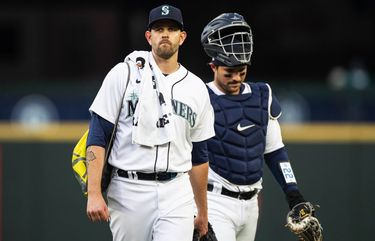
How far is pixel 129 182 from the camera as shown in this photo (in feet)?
15.9

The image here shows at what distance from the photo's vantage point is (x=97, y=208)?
4.61m

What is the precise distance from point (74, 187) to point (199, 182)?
371cm

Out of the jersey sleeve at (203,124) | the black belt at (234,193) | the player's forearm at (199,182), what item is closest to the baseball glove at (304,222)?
the black belt at (234,193)

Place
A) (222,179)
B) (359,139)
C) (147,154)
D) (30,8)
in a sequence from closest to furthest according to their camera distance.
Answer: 1. (147,154)
2. (222,179)
3. (359,139)
4. (30,8)

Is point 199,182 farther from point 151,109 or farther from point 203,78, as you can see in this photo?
point 203,78

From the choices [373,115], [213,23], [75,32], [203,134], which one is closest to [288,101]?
[373,115]

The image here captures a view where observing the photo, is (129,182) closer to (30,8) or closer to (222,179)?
(222,179)

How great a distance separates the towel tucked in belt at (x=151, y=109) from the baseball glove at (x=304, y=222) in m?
1.10

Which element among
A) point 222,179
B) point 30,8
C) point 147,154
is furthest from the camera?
point 30,8

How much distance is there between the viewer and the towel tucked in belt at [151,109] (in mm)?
4812

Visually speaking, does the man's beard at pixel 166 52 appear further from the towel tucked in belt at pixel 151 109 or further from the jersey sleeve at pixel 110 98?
the jersey sleeve at pixel 110 98

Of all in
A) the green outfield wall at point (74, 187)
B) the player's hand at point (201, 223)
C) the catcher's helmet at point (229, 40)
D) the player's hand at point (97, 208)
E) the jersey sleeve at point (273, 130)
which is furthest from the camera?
the green outfield wall at point (74, 187)

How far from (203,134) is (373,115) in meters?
4.34

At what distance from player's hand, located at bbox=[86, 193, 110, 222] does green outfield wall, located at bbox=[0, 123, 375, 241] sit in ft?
13.3
